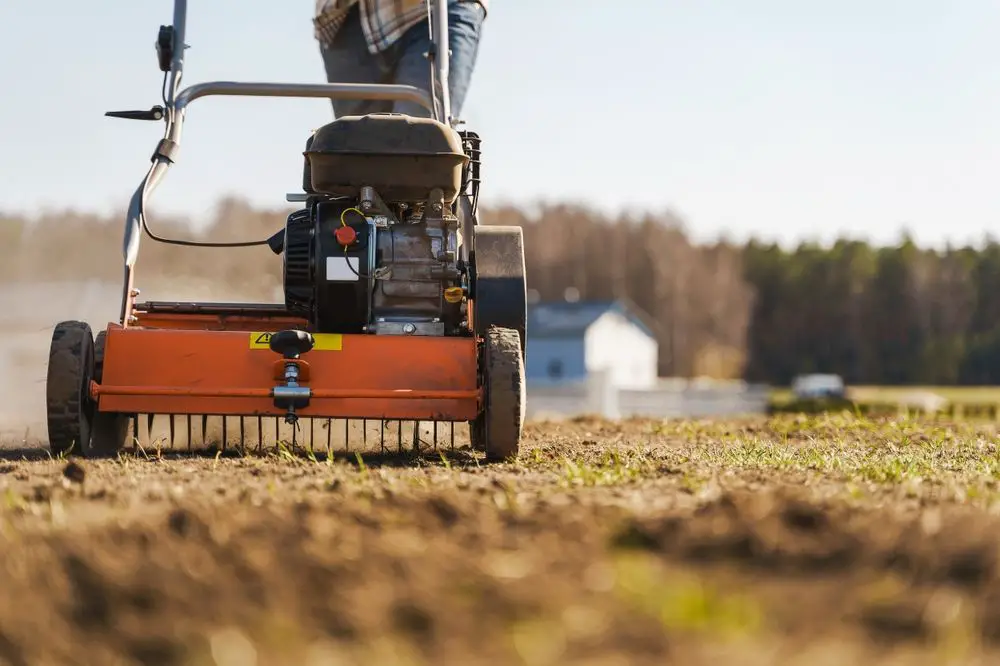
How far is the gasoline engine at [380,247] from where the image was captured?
4.79 meters

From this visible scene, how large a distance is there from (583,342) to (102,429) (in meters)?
50.3

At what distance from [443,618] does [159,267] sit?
11491 mm

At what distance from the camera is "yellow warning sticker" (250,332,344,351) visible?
465cm

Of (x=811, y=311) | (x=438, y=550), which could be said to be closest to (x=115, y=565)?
(x=438, y=550)

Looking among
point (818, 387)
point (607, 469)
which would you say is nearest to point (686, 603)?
point (607, 469)

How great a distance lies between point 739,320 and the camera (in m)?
74.6

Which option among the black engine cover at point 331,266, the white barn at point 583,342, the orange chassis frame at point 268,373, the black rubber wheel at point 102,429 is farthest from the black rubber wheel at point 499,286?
the white barn at point 583,342

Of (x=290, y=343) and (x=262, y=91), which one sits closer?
(x=290, y=343)

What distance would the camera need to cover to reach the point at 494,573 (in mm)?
2020

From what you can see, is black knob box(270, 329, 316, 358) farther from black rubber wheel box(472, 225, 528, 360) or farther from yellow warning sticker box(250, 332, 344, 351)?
black rubber wheel box(472, 225, 528, 360)

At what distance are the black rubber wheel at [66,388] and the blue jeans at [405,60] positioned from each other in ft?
6.49

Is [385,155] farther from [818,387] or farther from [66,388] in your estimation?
[818,387]

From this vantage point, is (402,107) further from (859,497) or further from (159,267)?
(159,267)

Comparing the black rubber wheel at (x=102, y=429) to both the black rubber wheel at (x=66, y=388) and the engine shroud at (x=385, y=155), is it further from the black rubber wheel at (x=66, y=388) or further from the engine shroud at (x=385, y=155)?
the engine shroud at (x=385, y=155)
